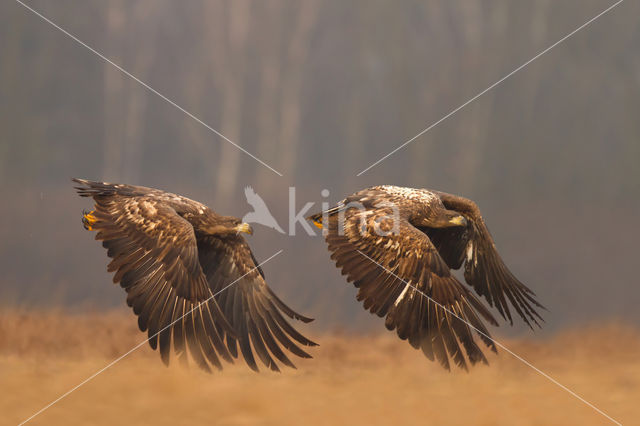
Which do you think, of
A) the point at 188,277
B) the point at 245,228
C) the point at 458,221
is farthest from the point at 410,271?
the point at 188,277

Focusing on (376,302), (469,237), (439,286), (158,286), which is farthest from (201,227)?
(469,237)

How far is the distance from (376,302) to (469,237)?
8.45ft

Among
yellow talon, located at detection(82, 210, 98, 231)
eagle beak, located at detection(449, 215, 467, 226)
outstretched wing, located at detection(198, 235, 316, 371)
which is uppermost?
eagle beak, located at detection(449, 215, 467, 226)

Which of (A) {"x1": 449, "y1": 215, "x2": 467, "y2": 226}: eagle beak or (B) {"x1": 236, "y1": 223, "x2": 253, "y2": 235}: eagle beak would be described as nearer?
(B) {"x1": 236, "y1": 223, "x2": 253, "y2": 235}: eagle beak

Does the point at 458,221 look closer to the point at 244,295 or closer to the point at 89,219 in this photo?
the point at 244,295

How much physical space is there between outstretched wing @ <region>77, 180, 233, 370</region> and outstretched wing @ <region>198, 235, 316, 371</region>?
2.60ft

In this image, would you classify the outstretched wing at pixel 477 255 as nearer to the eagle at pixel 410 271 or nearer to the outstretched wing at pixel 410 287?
the eagle at pixel 410 271

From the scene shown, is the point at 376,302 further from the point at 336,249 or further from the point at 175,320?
the point at 175,320

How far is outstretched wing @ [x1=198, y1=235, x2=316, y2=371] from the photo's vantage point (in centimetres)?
860

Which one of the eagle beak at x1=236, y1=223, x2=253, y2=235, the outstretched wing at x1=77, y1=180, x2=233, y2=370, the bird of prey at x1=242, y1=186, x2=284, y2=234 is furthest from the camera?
the bird of prey at x1=242, y1=186, x2=284, y2=234

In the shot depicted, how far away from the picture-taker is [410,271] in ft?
27.4

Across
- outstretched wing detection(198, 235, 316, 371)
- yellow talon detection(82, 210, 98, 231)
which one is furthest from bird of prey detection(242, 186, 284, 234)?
yellow talon detection(82, 210, 98, 231)

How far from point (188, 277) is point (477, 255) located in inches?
167

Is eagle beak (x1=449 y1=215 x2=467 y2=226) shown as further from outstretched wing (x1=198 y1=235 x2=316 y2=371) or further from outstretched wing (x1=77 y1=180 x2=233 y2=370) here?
outstretched wing (x1=77 y1=180 x2=233 y2=370)
